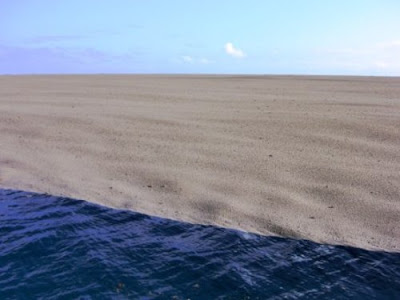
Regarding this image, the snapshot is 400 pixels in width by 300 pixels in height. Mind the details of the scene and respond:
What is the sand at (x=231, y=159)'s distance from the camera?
4.84 metres

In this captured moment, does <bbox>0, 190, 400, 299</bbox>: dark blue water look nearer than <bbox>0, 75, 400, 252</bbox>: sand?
Yes

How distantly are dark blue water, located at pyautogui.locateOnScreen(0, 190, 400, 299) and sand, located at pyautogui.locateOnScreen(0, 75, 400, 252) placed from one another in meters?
0.29

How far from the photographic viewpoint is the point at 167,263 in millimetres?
3889

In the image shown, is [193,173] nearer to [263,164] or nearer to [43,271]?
[263,164]

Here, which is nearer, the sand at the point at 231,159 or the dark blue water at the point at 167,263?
the dark blue water at the point at 167,263

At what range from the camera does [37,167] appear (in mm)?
6422

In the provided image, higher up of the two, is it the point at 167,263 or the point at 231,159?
the point at 231,159

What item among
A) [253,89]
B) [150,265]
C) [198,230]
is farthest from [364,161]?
[253,89]

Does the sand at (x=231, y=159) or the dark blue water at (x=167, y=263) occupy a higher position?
the sand at (x=231, y=159)

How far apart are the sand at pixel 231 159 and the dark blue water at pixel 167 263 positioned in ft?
0.96

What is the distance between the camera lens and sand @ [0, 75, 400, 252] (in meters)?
4.84

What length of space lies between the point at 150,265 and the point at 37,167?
10.3ft

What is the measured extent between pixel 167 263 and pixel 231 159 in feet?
8.96

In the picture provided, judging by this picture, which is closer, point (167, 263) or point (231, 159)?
point (167, 263)
